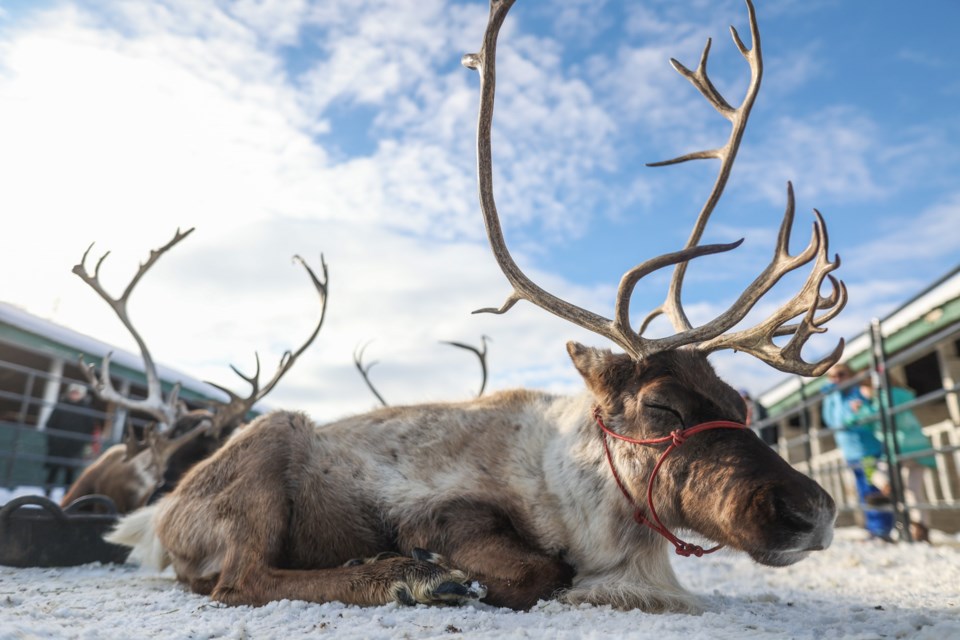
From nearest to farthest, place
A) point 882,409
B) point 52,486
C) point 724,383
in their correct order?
point 724,383 → point 882,409 → point 52,486

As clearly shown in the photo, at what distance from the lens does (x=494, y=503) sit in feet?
10.3

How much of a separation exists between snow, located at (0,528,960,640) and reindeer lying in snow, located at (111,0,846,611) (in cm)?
17

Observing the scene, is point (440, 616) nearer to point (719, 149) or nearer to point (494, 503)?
point (494, 503)

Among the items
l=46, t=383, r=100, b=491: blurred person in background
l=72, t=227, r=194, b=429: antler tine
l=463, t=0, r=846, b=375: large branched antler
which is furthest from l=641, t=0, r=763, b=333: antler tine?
l=46, t=383, r=100, b=491: blurred person in background

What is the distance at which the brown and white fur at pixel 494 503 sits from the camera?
8.71ft

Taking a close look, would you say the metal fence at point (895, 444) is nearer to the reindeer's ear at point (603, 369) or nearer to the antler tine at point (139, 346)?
the reindeer's ear at point (603, 369)

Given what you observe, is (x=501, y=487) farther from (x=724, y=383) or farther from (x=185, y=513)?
(x=185, y=513)

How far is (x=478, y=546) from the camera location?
291 centimetres

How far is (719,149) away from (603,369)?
1.72 m

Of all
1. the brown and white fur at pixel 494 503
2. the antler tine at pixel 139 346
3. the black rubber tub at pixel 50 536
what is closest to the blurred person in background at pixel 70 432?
the antler tine at pixel 139 346

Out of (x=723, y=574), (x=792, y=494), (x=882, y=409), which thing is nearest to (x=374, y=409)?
(x=792, y=494)

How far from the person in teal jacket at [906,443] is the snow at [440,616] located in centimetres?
294

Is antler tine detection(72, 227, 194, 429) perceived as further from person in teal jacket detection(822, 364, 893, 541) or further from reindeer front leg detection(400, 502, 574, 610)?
person in teal jacket detection(822, 364, 893, 541)

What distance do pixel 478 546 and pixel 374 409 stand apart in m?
1.36
